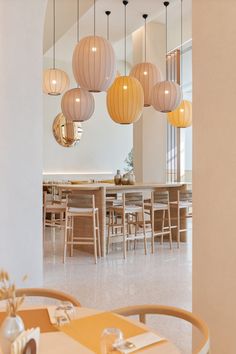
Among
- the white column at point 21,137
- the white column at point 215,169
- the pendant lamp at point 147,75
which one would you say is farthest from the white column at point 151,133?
the white column at point 215,169

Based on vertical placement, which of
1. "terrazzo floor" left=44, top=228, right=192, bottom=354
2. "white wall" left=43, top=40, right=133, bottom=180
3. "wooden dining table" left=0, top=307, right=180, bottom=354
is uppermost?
"white wall" left=43, top=40, right=133, bottom=180

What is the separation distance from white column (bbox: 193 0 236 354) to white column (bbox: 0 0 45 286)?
1741 millimetres

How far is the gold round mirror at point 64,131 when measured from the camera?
37.5 feet

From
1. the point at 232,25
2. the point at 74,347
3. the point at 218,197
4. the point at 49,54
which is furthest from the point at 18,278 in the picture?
the point at 49,54

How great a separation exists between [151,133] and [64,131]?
354 cm

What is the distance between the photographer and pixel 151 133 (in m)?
8.74

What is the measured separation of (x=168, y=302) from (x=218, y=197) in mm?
2074

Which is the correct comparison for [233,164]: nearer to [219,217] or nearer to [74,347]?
[219,217]

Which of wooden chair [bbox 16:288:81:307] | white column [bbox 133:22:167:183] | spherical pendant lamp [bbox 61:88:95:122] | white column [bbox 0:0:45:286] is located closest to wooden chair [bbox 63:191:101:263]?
spherical pendant lamp [bbox 61:88:95:122]

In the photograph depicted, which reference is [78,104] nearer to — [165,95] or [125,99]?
[125,99]

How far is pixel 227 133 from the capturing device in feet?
7.47

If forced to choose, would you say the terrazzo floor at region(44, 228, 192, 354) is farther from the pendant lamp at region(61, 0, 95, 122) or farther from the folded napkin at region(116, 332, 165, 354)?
→ the pendant lamp at region(61, 0, 95, 122)

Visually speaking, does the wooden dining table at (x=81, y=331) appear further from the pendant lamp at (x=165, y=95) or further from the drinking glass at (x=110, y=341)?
the pendant lamp at (x=165, y=95)

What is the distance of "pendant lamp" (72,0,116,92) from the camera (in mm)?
4605
